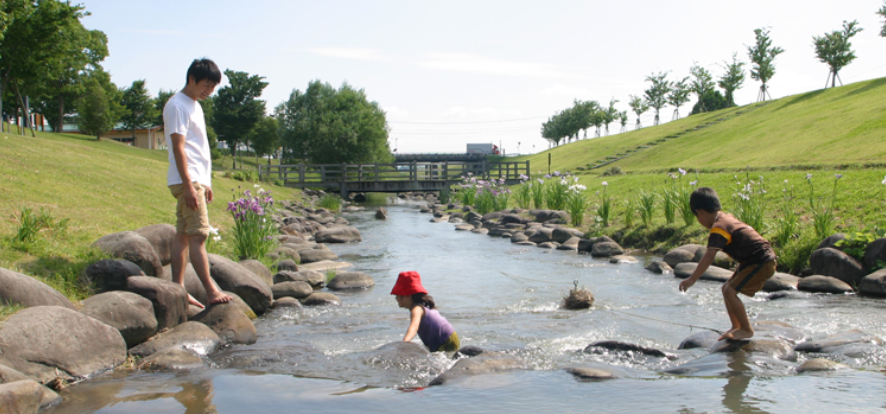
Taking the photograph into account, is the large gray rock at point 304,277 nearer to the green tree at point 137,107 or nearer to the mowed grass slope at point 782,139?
the mowed grass slope at point 782,139

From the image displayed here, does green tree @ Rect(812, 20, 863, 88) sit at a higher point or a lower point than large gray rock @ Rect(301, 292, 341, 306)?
higher

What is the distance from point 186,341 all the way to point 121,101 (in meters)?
74.1

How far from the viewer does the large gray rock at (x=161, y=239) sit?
7.63 m

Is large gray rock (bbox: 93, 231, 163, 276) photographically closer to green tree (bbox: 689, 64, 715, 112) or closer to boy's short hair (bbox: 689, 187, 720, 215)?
boy's short hair (bbox: 689, 187, 720, 215)

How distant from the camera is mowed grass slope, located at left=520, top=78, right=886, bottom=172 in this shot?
79.4 feet

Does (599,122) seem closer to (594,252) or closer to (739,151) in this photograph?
(739,151)

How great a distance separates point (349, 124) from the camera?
54.1 metres

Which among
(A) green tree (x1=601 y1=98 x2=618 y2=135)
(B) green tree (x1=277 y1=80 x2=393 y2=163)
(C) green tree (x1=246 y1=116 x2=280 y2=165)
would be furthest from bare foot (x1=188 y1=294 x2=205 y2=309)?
(A) green tree (x1=601 y1=98 x2=618 y2=135)

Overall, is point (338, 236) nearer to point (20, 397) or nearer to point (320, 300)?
point (320, 300)

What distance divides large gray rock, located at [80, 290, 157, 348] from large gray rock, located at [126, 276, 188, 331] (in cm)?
13

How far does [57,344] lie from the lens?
4637 mm

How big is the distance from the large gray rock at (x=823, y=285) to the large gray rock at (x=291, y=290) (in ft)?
23.1

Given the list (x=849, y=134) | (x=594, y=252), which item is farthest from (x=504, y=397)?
(x=849, y=134)

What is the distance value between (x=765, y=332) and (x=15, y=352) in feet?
21.2
